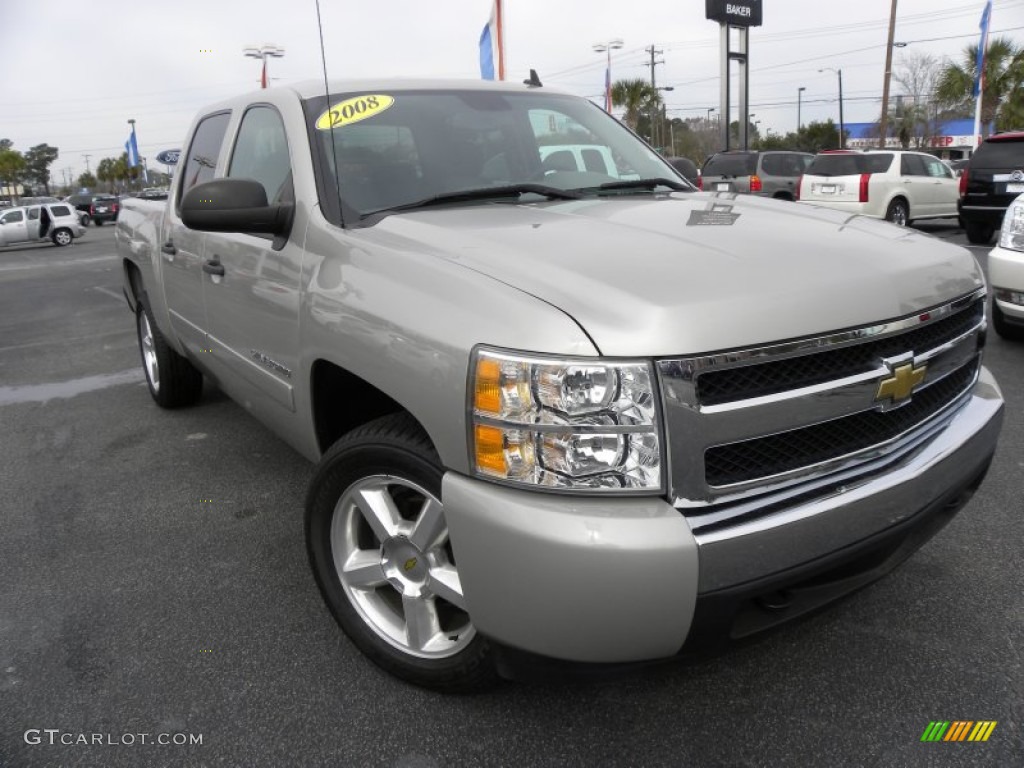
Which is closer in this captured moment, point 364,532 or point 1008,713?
point 1008,713

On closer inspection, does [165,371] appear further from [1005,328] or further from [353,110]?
[1005,328]

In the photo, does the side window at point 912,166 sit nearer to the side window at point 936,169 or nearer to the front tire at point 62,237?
the side window at point 936,169

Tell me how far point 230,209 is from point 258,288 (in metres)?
0.36

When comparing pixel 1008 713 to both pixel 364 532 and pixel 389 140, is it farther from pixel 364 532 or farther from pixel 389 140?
pixel 389 140

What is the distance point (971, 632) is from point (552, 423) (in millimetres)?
1663

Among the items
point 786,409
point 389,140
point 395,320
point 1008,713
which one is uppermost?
point 389,140

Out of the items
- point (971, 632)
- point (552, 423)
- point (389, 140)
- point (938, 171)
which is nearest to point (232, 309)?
point (389, 140)

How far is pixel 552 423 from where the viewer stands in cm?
172

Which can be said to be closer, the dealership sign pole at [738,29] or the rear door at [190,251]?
the rear door at [190,251]

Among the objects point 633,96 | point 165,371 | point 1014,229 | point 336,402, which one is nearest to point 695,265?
point 336,402

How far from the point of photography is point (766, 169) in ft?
56.7

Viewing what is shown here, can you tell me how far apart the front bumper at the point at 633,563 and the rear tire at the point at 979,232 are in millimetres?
13143

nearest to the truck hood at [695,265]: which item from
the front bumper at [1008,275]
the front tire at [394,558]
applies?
the front tire at [394,558]

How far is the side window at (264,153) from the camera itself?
3.00 metres
